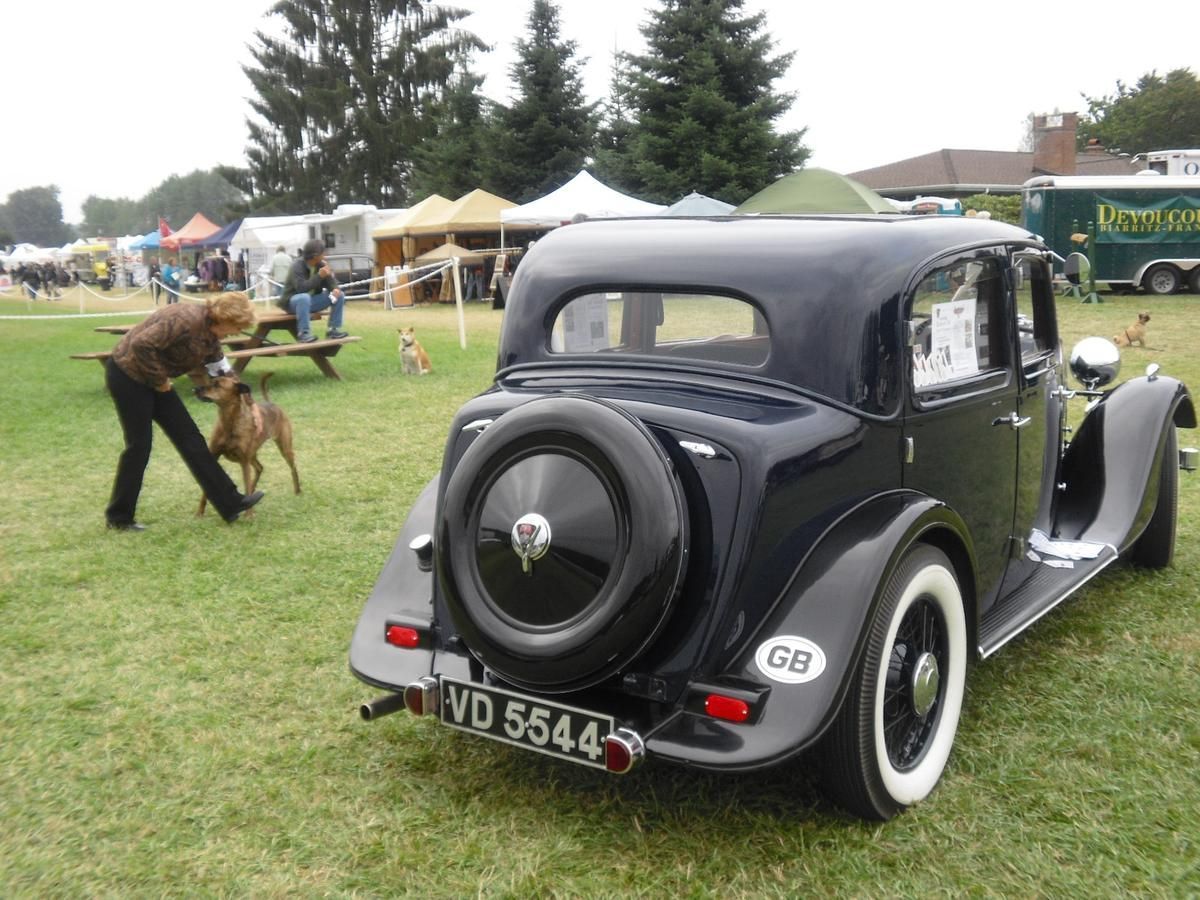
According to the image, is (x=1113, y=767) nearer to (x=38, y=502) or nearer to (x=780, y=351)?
(x=780, y=351)

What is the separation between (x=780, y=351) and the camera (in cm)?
321

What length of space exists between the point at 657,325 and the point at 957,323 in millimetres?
1068

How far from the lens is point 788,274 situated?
325 centimetres

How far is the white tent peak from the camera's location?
74.2 ft

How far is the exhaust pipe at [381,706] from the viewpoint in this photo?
120 inches

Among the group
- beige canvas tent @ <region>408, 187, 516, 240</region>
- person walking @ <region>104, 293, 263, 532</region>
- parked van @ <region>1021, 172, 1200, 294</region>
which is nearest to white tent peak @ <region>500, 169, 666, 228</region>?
beige canvas tent @ <region>408, 187, 516, 240</region>

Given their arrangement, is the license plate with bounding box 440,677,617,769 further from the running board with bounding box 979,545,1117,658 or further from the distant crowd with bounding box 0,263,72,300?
the distant crowd with bounding box 0,263,72,300

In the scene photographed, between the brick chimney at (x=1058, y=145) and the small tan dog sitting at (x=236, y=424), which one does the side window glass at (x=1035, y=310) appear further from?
the brick chimney at (x=1058, y=145)

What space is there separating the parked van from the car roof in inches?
798

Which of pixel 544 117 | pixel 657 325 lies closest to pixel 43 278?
pixel 544 117

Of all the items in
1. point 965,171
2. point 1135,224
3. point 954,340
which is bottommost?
point 954,340

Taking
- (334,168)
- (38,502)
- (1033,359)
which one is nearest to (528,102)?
A: (334,168)

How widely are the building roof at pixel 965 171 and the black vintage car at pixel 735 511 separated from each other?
42092mm

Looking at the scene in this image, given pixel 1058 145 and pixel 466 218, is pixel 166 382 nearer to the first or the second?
pixel 466 218
